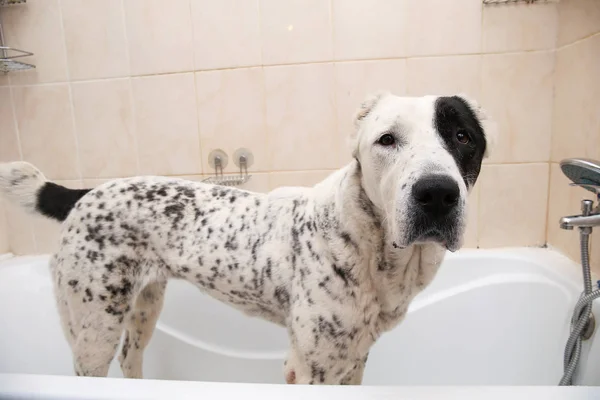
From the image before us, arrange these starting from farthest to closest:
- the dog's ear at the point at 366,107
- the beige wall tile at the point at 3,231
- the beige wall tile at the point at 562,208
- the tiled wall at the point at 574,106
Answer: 1. the beige wall tile at the point at 3,231
2. the beige wall tile at the point at 562,208
3. the tiled wall at the point at 574,106
4. the dog's ear at the point at 366,107

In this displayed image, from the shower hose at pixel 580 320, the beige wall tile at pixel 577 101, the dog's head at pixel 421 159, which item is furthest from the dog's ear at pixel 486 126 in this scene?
the beige wall tile at pixel 577 101

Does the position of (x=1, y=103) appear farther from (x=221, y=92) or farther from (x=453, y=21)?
(x=453, y=21)

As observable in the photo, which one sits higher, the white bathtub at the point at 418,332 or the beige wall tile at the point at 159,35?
the beige wall tile at the point at 159,35

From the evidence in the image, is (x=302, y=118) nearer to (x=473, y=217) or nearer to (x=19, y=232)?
(x=473, y=217)

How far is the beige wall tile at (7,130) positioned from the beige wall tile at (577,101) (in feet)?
7.81

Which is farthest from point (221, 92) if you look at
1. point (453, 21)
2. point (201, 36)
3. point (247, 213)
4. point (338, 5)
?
point (453, 21)

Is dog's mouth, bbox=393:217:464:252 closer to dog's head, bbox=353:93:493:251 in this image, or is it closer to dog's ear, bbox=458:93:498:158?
dog's head, bbox=353:93:493:251

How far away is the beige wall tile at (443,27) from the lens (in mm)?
1455

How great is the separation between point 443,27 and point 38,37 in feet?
5.85

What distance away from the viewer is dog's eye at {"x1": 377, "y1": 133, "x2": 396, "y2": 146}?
2.57 ft

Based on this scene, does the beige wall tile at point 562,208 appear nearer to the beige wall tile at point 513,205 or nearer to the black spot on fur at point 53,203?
the beige wall tile at point 513,205

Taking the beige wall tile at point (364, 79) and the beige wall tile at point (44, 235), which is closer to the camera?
the beige wall tile at point (364, 79)

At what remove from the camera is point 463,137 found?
31.7 inches

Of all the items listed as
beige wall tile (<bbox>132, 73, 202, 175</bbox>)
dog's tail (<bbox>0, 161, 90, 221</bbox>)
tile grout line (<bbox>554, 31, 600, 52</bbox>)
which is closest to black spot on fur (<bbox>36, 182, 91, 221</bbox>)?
dog's tail (<bbox>0, 161, 90, 221</bbox>)
